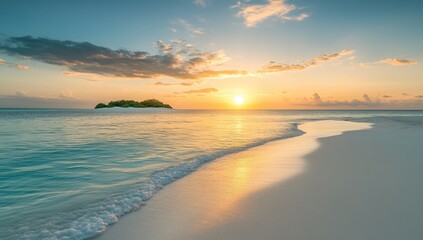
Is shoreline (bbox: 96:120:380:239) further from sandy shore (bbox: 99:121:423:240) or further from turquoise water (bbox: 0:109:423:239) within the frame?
turquoise water (bbox: 0:109:423:239)

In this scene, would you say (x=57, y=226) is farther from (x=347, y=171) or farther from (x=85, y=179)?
(x=347, y=171)

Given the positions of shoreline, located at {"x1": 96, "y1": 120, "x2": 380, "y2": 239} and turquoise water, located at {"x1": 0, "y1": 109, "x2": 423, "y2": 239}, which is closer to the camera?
shoreline, located at {"x1": 96, "y1": 120, "x2": 380, "y2": 239}

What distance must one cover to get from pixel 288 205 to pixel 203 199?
1.99m

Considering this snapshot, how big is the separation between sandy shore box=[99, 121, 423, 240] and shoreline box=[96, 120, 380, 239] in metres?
0.02

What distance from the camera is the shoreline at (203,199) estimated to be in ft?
15.0

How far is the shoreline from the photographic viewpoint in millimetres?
4582

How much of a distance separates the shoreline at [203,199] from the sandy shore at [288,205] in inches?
0.7

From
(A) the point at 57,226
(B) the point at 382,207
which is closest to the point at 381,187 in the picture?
(B) the point at 382,207

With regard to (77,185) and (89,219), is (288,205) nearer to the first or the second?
(89,219)

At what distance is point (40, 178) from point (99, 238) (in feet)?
17.3

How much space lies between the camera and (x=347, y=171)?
8.46 metres

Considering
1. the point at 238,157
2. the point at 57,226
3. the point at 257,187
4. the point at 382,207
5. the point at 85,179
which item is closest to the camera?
the point at 57,226

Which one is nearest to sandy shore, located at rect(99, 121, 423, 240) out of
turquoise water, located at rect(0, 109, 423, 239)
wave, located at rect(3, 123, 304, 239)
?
wave, located at rect(3, 123, 304, 239)

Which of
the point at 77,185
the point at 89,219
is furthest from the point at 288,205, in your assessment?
the point at 77,185
